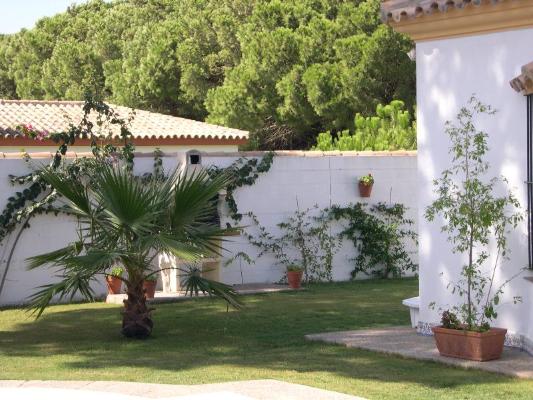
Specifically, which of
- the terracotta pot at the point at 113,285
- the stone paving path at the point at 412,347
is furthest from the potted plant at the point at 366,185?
the stone paving path at the point at 412,347

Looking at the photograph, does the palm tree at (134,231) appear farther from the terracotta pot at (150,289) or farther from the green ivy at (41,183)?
the terracotta pot at (150,289)

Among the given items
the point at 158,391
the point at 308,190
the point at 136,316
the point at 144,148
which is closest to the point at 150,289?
the point at 308,190

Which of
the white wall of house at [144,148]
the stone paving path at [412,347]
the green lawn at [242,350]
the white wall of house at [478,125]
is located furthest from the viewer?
the white wall of house at [144,148]

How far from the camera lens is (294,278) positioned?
16766 millimetres

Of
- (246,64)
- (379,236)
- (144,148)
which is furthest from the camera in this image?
(246,64)

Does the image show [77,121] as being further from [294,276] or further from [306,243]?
[294,276]

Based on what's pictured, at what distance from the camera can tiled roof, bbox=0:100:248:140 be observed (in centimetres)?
2768

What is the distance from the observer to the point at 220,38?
121 ft

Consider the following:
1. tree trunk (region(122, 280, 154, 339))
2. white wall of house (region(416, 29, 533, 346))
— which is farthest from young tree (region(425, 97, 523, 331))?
tree trunk (region(122, 280, 154, 339))

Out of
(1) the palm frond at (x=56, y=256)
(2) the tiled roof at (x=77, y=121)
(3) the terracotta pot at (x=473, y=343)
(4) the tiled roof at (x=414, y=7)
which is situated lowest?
(3) the terracotta pot at (x=473, y=343)

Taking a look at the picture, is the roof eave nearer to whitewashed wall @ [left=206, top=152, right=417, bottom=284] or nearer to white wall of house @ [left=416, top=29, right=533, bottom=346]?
white wall of house @ [left=416, top=29, right=533, bottom=346]

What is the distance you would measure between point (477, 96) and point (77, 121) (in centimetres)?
2008

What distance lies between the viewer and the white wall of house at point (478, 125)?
33.9 ft

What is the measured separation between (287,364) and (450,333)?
60.5 inches
